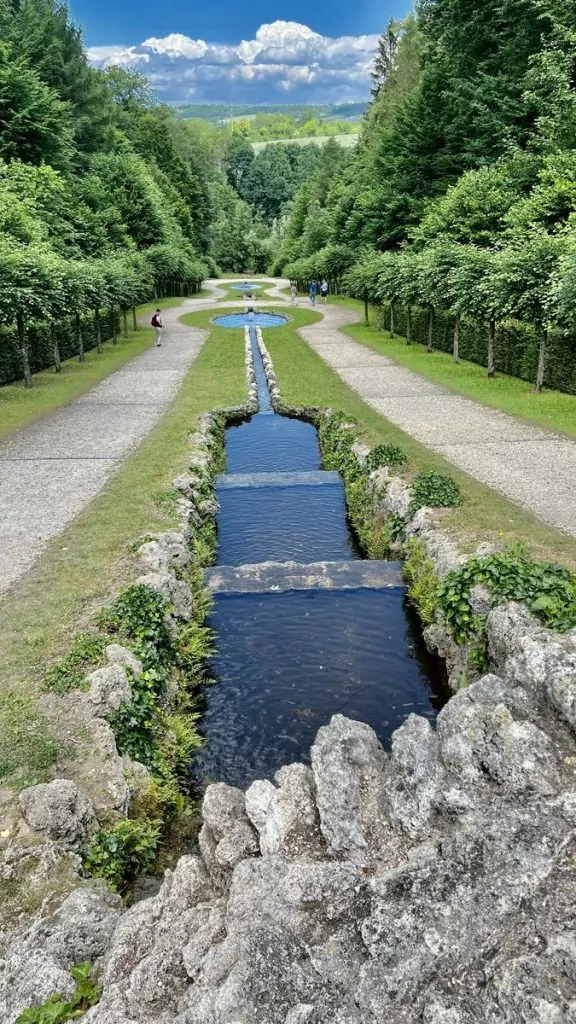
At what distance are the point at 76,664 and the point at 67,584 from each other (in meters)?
2.77

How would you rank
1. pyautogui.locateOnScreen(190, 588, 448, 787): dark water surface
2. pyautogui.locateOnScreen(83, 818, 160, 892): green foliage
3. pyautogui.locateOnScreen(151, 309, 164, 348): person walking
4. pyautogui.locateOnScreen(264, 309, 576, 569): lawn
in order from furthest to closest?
pyautogui.locateOnScreen(151, 309, 164, 348): person walking
pyautogui.locateOnScreen(264, 309, 576, 569): lawn
pyautogui.locateOnScreen(190, 588, 448, 787): dark water surface
pyautogui.locateOnScreen(83, 818, 160, 892): green foliage

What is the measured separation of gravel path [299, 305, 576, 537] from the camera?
15852 millimetres

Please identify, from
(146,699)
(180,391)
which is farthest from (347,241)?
(146,699)

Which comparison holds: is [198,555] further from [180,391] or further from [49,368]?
[49,368]

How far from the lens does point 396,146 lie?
55.1 meters

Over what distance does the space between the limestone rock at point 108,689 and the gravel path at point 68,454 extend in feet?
12.9

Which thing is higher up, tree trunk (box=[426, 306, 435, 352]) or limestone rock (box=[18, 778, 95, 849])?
tree trunk (box=[426, 306, 435, 352])

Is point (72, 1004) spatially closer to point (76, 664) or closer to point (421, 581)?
point (76, 664)

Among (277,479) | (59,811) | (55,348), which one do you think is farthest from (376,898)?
(55,348)

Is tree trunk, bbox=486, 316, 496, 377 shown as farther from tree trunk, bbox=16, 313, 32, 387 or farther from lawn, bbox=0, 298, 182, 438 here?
tree trunk, bbox=16, 313, 32, 387

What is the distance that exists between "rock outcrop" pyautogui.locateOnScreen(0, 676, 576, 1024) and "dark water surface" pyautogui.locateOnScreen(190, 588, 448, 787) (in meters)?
2.58

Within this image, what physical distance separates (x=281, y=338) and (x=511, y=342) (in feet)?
60.0

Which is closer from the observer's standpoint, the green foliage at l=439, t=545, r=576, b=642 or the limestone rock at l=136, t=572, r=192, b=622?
the green foliage at l=439, t=545, r=576, b=642

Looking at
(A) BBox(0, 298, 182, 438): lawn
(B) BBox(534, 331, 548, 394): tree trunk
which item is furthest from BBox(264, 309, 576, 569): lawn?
(A) BBox(0, 298, 182, 438): lawn
